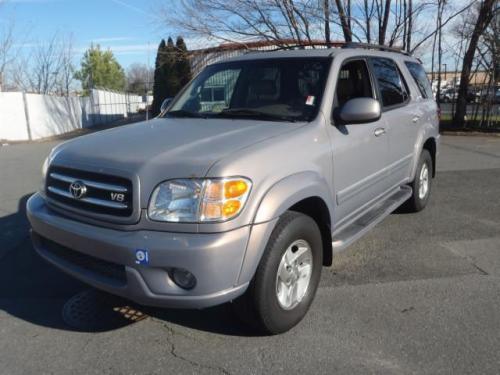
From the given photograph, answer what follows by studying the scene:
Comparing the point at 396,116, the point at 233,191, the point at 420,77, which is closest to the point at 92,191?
the point at 233,191

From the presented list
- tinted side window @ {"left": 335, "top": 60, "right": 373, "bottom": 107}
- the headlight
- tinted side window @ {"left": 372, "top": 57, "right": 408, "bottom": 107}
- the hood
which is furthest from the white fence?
the headlight

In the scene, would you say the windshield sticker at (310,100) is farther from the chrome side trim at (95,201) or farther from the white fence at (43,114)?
the white fence at (43,114)

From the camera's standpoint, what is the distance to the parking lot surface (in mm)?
3000

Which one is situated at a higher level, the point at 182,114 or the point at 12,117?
the point at 182,114

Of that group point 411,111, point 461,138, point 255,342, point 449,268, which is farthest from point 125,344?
point 461,138

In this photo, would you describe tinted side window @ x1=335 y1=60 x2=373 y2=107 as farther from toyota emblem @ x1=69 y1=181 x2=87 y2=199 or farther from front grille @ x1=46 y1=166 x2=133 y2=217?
toyota emblem @ x1=69 y1=181 x2=87 y2=199

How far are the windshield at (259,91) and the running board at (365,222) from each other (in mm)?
1016

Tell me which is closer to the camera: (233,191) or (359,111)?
(233,191)

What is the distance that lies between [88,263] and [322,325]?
1.65 m

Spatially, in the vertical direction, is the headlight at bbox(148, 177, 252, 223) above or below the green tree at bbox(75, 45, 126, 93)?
below

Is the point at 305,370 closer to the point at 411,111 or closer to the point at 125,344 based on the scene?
the point at 125,344

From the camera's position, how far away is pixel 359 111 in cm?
372

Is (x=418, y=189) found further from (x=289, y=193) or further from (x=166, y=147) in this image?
(x=166, y=147)

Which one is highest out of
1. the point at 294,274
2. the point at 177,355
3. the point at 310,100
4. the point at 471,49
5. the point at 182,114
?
the point at 471,49
